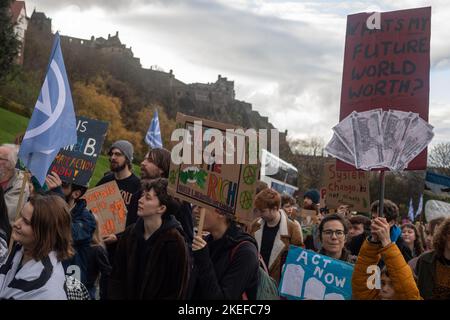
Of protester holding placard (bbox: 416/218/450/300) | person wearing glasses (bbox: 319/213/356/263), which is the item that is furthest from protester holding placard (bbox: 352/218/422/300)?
person wearing glasses (bbox: 319/213/356/263)

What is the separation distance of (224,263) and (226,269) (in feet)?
0.16

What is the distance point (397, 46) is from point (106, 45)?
4298 inches

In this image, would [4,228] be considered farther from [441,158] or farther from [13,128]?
[441,158]

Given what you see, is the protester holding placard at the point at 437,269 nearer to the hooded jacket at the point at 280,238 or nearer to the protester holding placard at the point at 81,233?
the hooded jacket at the point at 280,238

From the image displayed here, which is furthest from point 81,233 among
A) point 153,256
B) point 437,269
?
point 437,269

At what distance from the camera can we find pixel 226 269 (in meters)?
4.48

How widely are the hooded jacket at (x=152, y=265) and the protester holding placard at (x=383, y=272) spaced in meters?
1.18

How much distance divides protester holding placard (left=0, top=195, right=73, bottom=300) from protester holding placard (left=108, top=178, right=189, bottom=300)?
73 cm

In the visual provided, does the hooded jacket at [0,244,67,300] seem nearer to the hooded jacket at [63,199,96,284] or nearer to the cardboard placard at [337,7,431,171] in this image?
the hooded jacket at [63,199,96,284]

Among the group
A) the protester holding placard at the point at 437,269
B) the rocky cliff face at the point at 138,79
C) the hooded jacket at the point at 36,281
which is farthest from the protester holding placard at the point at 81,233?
the rocky cliff face at the point at 138,79

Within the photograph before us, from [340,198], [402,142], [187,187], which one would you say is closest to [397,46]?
[402,142]

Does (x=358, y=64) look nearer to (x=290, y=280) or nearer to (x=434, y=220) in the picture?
(x=290, y=280)

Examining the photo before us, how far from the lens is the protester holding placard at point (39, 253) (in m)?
3.92
